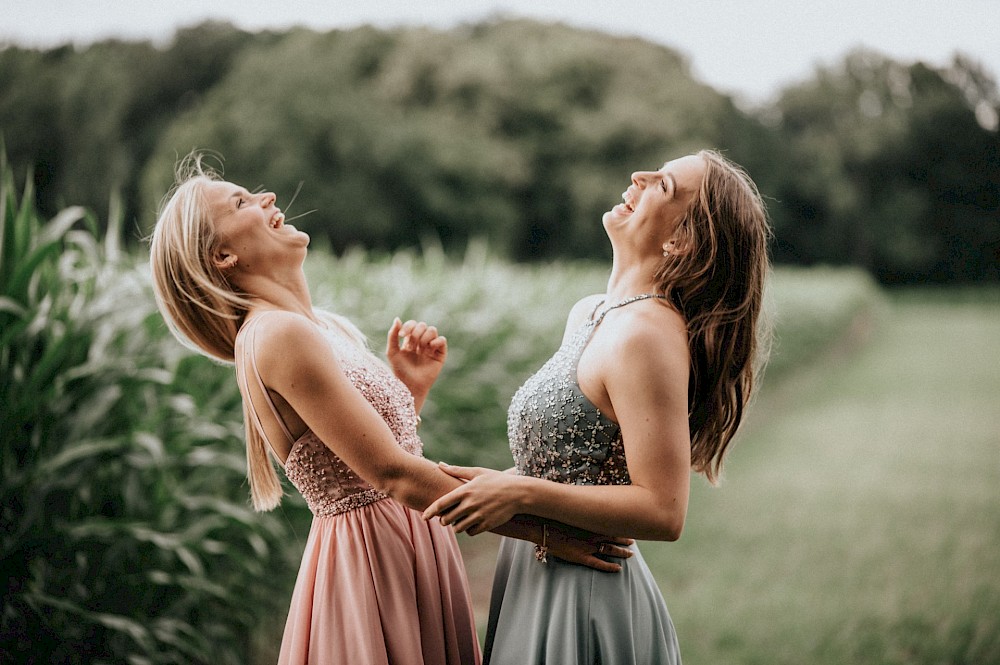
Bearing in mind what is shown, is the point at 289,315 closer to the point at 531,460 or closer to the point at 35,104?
the point at 531,460

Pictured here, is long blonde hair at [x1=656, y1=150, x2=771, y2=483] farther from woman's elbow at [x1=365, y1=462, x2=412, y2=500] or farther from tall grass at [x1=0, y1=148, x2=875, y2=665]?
tall grass at [x1=0, y1=148, x2=875, y2=665]

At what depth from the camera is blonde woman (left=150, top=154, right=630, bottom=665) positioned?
5.92 ft

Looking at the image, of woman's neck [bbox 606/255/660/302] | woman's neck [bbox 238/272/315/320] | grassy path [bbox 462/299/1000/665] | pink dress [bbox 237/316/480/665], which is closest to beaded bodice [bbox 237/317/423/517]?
pink dress [bbox 237/316/480/665]

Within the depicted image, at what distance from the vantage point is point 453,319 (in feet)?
18.8

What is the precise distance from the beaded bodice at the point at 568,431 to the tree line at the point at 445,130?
59.5 ft

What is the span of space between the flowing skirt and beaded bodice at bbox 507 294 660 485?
22 centimetres

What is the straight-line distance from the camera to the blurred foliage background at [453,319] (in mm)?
2916

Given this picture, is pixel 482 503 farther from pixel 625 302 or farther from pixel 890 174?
pixel 890 174

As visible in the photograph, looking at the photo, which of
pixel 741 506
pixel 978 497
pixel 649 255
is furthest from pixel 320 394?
pixel 978 497

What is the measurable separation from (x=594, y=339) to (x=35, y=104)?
2407cm

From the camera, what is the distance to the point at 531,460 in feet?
6.64

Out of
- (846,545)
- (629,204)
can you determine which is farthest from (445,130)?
(629,204)

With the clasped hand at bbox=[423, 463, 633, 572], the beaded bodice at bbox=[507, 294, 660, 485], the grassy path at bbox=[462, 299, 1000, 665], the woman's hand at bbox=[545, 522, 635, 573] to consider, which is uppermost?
the beaded bodice at bbox=[507, 294, 660, 485]

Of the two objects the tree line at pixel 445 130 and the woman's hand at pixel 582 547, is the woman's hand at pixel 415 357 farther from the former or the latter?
the tree line at pixel 445 130
